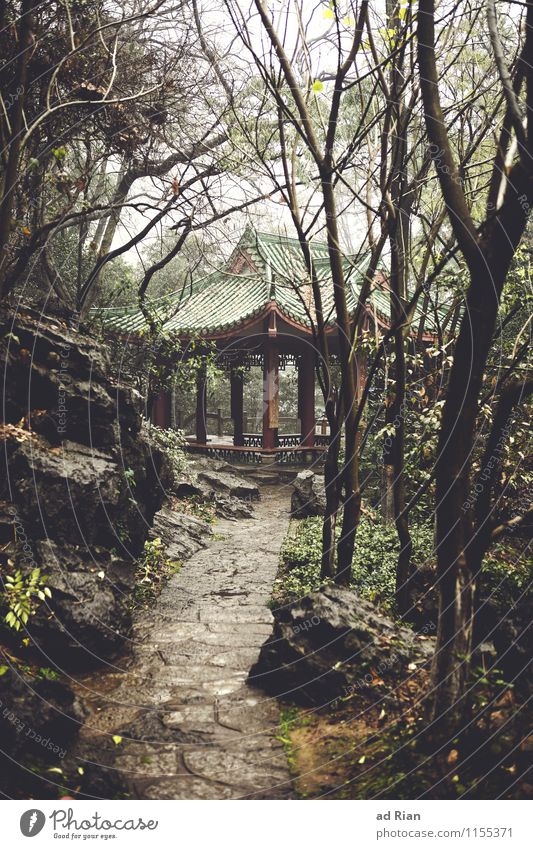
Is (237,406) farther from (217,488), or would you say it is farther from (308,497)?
(308,497)

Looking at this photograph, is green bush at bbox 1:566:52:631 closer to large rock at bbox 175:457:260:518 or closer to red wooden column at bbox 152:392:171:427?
large rock at bbox 175:457:260:518

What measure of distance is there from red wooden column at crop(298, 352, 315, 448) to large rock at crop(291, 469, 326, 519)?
3.87 metres

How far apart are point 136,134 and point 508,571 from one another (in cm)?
691

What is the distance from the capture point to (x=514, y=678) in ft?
10.4

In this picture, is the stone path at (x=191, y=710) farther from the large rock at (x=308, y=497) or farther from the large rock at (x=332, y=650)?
the large rock at (x=308, y=497)

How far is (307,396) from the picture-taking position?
629 inches

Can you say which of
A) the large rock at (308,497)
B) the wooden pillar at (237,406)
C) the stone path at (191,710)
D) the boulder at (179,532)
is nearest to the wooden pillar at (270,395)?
the wooden pillar at (237,406)

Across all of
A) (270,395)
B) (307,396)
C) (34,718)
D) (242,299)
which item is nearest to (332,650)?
(34,718)

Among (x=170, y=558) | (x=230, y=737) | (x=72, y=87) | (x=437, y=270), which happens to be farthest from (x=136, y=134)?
(x=230, y=737)

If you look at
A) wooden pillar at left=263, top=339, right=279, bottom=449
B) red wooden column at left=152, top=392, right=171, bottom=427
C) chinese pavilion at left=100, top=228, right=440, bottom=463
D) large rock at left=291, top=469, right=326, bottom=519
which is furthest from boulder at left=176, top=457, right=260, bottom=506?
red wooden column at left=152, top=392, right=171, bottom=427

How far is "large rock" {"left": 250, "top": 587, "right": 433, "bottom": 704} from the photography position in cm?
395

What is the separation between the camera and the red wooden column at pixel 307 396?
616 inches

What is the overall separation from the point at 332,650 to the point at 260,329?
453 inches
